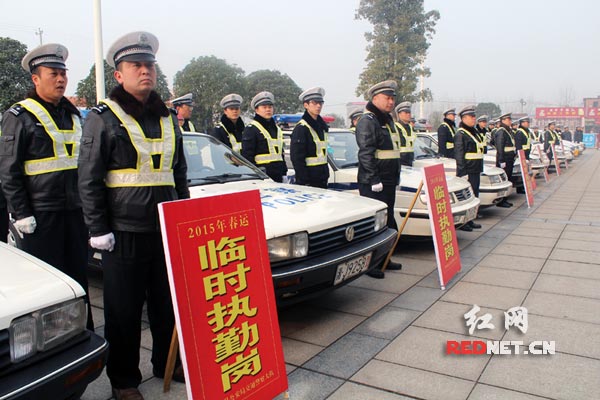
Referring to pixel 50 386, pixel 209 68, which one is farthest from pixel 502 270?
pixel 209 68

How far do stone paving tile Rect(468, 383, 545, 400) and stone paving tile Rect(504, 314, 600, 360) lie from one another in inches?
30.3

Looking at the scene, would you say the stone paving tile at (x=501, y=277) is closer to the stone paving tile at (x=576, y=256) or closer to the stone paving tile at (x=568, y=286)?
the stone paving tile at (x=568, y=286)

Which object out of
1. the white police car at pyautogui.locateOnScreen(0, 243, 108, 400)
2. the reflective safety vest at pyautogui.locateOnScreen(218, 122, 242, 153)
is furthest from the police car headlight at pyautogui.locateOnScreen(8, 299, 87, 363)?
the reflective safety vest at pyautogui.locateOnScreen(218, 122, 242, 153)

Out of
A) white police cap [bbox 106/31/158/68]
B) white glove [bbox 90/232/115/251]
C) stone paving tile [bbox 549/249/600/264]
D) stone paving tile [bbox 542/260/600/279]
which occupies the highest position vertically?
white police cap [bbox 106/31/158/68]

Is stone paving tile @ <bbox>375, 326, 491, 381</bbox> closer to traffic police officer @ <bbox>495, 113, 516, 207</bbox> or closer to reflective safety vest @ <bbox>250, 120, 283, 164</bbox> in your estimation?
reflective safety vest @ <bbox>250, 120, 283, 164</bbox>

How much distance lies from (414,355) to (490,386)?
1.83 feet

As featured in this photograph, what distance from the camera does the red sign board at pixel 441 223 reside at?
15.7 ft

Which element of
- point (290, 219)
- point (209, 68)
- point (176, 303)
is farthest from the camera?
point (209, 68)

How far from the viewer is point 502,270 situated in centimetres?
546

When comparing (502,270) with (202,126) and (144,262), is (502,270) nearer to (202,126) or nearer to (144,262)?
(144,262)

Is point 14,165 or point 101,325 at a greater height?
point 14,165

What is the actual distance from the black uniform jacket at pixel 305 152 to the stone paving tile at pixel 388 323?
213 cm

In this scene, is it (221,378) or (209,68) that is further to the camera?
(209,68)

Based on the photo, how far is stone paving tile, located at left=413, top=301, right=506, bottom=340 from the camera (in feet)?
12.4
